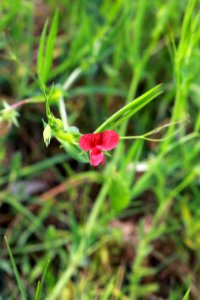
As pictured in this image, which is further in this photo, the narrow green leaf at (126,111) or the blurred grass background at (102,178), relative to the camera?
the blurred grass background at (102,178)

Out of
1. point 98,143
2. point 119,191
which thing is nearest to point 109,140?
point 98,143

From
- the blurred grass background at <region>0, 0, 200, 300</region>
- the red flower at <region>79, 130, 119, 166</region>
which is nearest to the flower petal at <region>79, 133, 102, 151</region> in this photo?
the red flower at <region>79, 130, 119, 166</region>

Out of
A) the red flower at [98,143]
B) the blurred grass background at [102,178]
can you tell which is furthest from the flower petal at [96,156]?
the blurred grass background at [102,178]

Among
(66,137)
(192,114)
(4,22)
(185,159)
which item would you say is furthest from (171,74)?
(66,137)

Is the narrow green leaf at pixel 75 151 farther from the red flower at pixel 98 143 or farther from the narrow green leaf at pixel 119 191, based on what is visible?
the narrow green leaf at pixel 119 191

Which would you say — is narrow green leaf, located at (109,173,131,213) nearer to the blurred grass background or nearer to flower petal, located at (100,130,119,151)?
the blurred grass background
